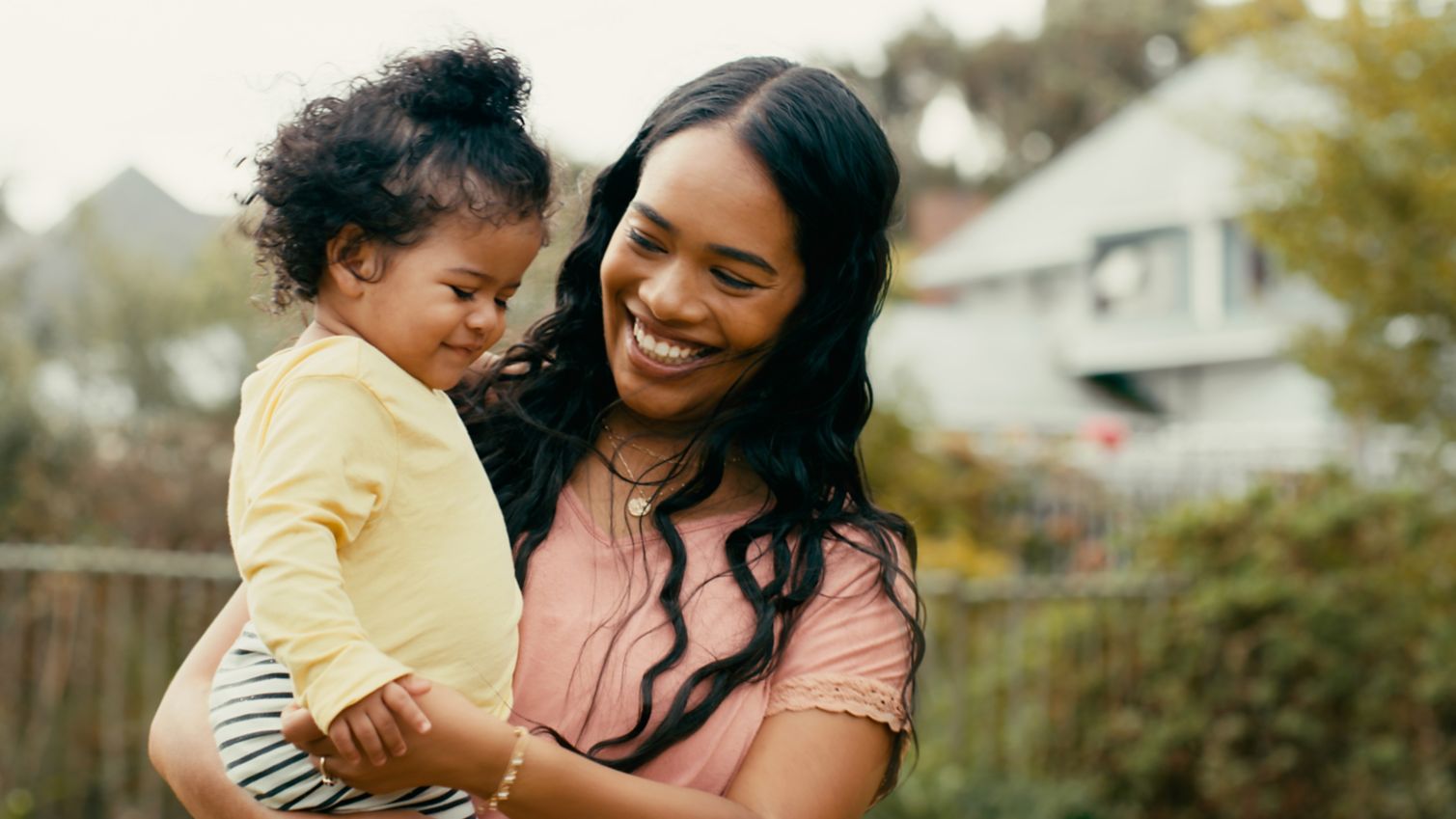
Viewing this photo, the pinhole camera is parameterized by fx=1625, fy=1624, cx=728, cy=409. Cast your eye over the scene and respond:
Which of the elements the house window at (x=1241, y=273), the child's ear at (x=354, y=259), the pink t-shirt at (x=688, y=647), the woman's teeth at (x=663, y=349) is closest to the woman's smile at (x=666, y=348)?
the woman's teeth at (x=663, y=349)

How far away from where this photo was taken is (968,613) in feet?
24.4

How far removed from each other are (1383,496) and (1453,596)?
656 mm

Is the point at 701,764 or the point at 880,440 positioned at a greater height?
the point at 701,764

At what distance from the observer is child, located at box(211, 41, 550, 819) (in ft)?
6.39

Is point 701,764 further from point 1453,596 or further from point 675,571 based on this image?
point 1453,596

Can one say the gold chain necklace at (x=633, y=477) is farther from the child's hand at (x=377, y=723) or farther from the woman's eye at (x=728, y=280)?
the child's hand at (x=377, y=723)

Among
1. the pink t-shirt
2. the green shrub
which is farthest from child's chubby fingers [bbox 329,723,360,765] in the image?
the green shrub

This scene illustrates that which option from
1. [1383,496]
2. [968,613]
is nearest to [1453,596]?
[1383,496]

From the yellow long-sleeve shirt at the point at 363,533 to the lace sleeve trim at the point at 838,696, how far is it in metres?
0.38

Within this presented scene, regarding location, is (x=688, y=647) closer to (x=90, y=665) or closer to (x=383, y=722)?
(x=383, y=722)

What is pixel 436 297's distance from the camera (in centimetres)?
208

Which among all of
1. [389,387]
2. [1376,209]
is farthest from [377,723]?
[1376,209]

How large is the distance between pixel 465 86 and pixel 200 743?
941 mm

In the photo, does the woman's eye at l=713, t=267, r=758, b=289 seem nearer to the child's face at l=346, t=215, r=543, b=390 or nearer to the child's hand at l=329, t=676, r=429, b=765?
the child's face at l=346, t=215, r=543, b=390
